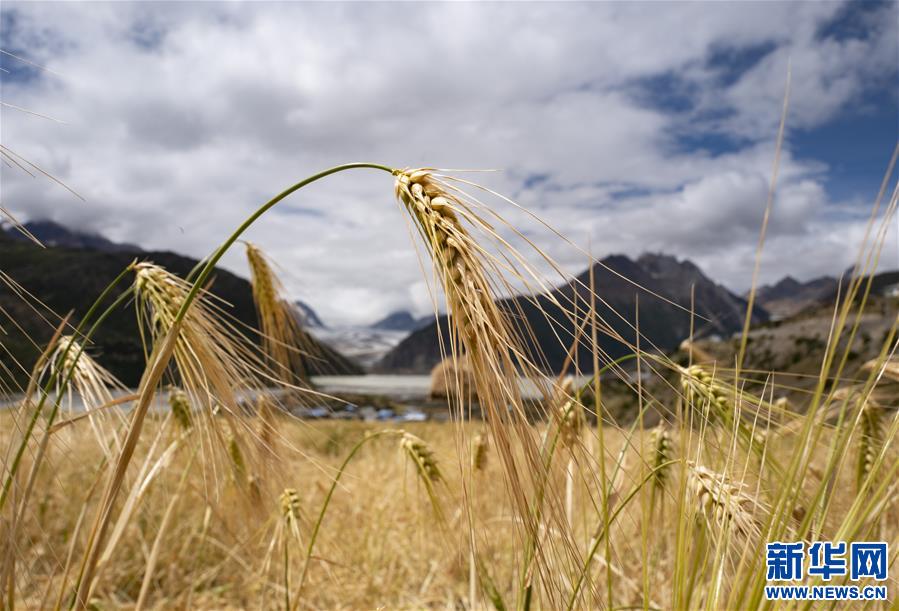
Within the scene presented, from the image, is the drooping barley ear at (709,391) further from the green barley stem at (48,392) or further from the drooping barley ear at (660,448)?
the green barley stem at (48,392)

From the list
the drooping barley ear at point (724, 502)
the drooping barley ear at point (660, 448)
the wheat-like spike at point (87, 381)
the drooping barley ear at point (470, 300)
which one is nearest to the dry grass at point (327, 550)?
the drooping barley ear at point (660, 448)

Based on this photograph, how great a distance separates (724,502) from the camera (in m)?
1.21

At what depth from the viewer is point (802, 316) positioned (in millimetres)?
14062

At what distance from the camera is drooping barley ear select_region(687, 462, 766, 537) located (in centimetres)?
119

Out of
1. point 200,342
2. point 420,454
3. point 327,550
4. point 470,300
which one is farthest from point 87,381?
point 327,550

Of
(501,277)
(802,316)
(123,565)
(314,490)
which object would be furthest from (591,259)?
(802,316)

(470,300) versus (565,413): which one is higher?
(470,300)

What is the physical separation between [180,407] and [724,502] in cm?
182

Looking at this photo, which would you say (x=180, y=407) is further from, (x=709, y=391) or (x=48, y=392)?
(x=709, y=391)

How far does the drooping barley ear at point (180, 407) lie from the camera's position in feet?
6.80

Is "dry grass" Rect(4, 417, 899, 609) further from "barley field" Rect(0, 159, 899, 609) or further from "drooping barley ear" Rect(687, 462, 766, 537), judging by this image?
"drooping barley ear" Rect(687, 462, 766, 537)

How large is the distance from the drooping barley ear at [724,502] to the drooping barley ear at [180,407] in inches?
Answer: 63.9

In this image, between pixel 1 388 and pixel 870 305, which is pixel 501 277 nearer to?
pixel 1 388

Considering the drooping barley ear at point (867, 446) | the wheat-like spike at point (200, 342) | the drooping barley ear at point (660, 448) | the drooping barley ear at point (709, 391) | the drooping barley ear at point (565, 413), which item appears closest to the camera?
the drooping barley ear at point (565, 413)
